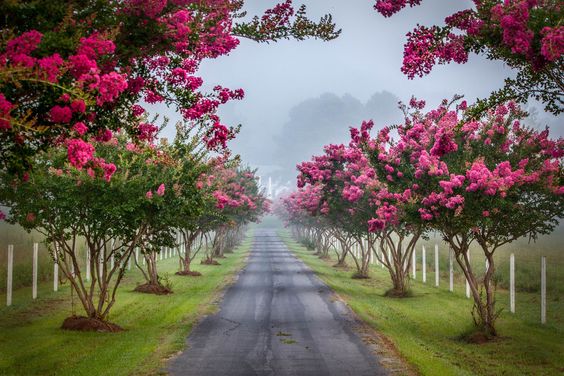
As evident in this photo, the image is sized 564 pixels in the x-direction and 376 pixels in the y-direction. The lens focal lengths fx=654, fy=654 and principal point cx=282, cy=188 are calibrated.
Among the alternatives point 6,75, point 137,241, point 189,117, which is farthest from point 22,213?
point 6,75

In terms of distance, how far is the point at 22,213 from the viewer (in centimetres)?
1523

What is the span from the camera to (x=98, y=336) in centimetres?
1495

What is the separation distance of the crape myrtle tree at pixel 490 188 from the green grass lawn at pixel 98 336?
6838mm

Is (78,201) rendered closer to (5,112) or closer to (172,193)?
(172,193)

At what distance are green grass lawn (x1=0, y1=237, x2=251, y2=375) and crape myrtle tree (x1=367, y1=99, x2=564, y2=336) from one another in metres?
6.84

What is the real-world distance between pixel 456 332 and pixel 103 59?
12.7m

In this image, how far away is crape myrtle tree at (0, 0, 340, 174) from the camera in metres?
6.17

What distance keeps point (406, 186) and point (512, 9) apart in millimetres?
10019

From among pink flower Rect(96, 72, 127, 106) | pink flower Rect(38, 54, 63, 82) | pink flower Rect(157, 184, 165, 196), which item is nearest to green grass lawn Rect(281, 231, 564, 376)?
pink flower Rect(157, 184, 165, 196)

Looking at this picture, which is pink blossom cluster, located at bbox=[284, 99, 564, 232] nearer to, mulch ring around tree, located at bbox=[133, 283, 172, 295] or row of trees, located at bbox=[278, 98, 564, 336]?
row of trees, located at bbox=[278, 98, 564, 336]

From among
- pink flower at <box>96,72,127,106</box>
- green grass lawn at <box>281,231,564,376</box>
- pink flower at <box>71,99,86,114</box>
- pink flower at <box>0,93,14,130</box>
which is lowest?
green grass lawn at <box>281,231,564,376</box>

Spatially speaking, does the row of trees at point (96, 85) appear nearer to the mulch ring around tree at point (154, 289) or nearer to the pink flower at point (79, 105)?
the pink flower at point (79, 105)

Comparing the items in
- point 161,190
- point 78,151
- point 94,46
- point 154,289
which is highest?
point 94,46

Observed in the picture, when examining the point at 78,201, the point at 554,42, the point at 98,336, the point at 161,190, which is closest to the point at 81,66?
the point at 554,42
